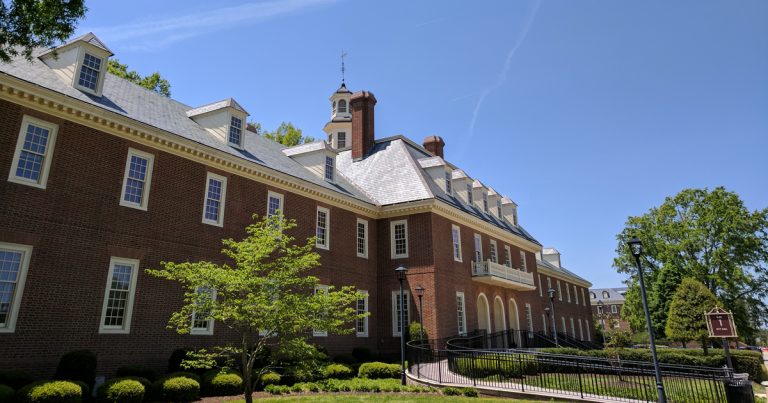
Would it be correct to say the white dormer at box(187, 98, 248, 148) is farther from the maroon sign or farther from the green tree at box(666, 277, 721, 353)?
the green tree at box(666, 277, 721, 353)

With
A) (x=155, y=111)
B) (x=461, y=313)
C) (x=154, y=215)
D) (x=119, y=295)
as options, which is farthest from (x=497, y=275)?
(x=119, y=295)

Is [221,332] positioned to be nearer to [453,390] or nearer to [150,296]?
[150,296]

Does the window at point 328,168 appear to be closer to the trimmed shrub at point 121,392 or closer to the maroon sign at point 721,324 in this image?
the trimmed shrub at point 121,392

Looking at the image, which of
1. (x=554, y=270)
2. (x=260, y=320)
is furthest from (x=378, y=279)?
(x=554, y=270)

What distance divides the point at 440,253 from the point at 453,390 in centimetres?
996

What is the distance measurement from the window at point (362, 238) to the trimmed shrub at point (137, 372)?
12.6 metres

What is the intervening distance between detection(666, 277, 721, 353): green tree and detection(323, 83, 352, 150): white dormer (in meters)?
24.0

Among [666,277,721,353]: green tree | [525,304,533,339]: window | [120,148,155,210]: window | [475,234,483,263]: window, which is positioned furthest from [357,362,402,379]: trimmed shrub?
[666,277,721,353]: green tree

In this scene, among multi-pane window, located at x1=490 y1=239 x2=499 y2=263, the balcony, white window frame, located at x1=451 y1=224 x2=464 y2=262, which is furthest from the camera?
multi-pane window, located at x1=490 y1=239 x2=499 y2=263

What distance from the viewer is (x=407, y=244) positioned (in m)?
25.4

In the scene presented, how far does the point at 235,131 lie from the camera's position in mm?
20875

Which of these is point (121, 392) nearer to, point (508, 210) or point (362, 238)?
point (362, 238)

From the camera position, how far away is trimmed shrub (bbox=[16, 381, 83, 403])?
34.1ft

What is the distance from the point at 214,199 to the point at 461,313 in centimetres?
1456
